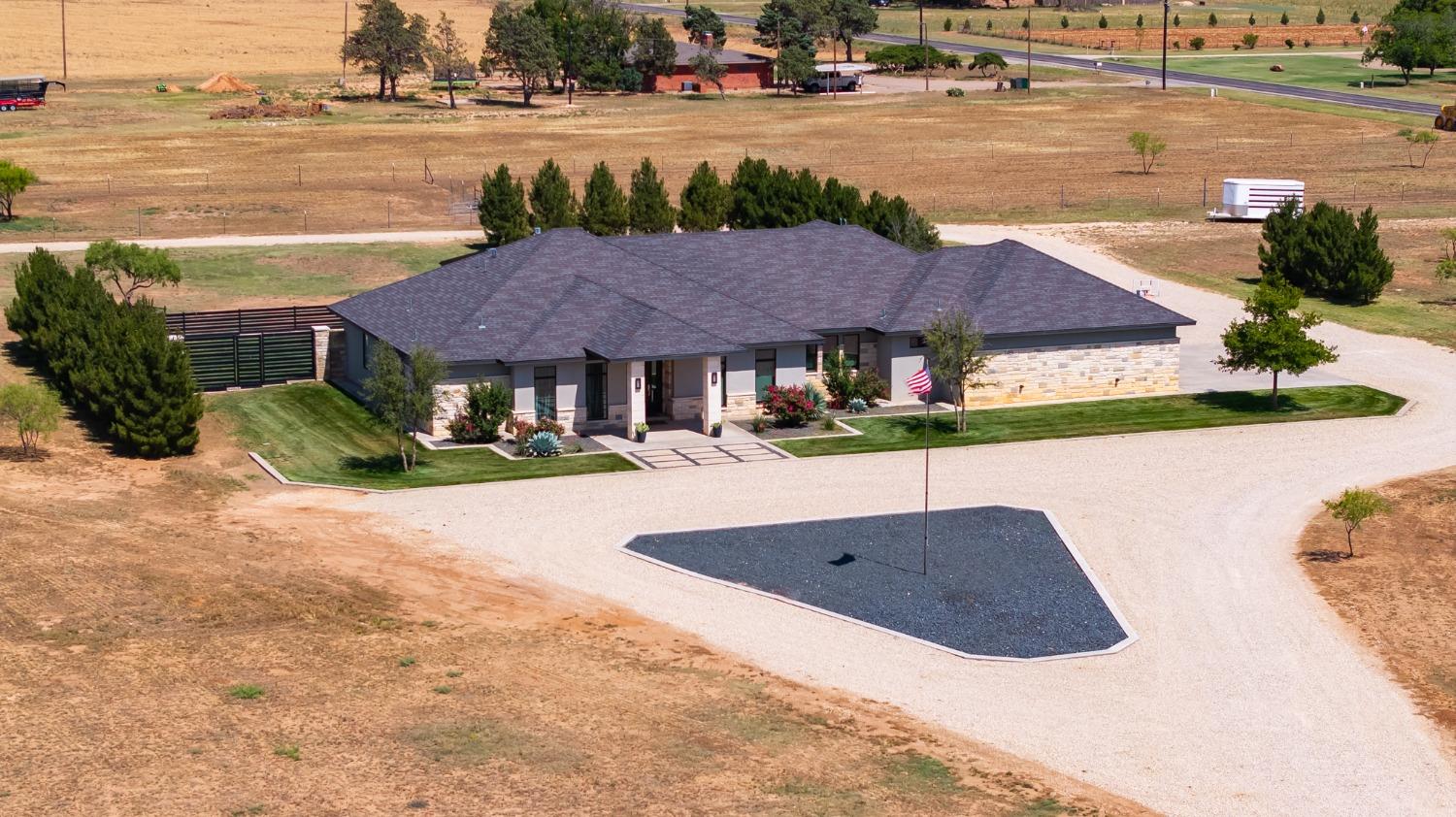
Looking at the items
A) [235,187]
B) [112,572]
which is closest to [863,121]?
[235,187]

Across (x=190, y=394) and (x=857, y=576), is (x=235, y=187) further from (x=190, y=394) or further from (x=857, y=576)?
(x=857, y=576)

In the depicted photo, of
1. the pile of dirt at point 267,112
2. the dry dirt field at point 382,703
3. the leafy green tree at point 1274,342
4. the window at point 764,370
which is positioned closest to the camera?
the dry dirt field at point 382,703

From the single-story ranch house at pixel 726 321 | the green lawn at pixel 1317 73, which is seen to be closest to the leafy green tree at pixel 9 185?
the single-story ranch house at pixel 726 321

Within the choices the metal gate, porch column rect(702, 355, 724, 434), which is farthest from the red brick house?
porch column rect(702, 355, 724, 434)

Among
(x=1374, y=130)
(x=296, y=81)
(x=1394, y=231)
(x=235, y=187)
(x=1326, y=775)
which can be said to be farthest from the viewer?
(x=296, y=81)

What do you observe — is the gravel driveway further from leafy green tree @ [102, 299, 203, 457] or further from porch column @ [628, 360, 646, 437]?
leafy green tree @ [102, 299, 203, 457]

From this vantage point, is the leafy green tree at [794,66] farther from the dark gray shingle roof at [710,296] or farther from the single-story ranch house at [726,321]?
the single-story ranch house at [726,321]

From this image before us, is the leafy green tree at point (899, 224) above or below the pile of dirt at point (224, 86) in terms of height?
A: below
